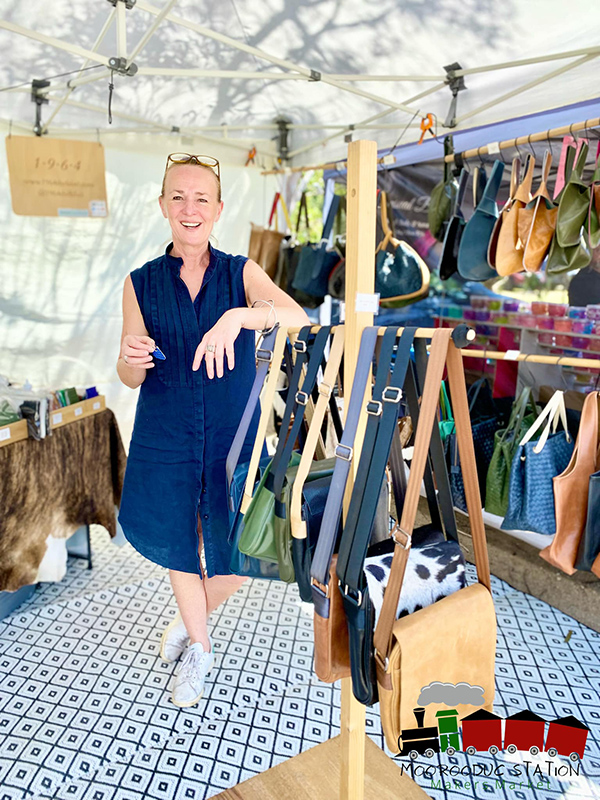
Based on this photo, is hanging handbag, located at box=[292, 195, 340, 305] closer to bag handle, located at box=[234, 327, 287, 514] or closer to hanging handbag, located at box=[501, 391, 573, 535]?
hanging handbag, located at box=[501, 391, 573, 535]

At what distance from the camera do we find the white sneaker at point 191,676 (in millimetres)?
1854

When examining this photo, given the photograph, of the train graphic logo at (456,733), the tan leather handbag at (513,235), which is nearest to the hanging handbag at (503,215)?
the tan leather handbag at (513,235)

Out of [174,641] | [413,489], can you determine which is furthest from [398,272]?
[413,489]

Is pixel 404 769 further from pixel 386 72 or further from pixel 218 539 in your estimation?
pixel 386 72

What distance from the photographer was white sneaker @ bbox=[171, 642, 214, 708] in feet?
6.08

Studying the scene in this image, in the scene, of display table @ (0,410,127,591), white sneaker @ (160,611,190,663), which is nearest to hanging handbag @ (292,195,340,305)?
display table @ (0,410,127,591)

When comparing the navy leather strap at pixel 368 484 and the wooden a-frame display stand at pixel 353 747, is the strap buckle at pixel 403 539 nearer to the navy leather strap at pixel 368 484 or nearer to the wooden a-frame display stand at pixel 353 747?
the navy leather strap at pixel 368 484

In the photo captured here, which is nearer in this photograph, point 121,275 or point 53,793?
point 53,793

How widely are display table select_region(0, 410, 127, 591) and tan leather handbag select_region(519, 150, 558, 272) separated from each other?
1990 mm

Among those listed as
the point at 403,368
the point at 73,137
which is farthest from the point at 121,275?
the point at 403,368

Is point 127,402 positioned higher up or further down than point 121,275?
further down

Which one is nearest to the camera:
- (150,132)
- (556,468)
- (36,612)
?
(556,468)

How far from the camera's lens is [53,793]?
1.53 metres

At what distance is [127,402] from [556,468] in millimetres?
2525
